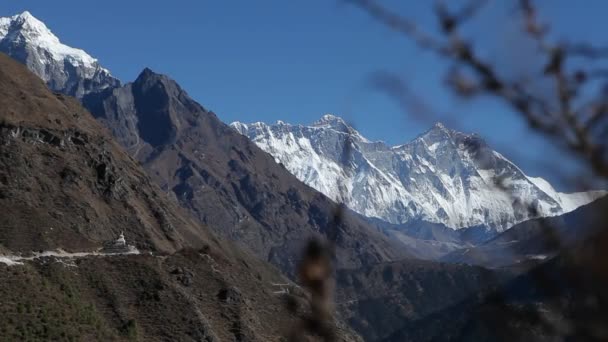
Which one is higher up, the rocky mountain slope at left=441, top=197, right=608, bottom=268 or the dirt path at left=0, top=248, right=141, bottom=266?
the dirt path at left=0, top=248, right=141, bottom=266

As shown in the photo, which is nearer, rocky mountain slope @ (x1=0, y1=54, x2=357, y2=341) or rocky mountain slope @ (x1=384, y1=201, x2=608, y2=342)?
rocky mountain slope @ (x1=384, y1=201, x2=608, y2=342)

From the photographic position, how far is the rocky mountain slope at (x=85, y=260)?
68.9 m

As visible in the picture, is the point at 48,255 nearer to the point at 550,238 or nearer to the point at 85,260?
the point at 85,260

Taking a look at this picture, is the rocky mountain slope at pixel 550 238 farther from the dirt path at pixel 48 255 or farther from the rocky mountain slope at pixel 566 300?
the dirt path at pixel 48 255

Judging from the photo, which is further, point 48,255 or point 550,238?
point 48,255

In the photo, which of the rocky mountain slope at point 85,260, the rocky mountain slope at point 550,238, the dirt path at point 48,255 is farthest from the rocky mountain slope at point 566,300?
the dirt path at point 48,255

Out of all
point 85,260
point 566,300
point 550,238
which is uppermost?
point 85,260

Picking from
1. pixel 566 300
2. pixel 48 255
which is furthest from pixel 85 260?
pixel 566 300

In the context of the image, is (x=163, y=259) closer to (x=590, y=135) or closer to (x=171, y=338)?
(x=171, y=338)

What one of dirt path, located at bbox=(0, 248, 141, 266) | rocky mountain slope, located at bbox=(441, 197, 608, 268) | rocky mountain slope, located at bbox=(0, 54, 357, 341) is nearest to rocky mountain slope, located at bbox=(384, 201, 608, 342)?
rocky mountain slope, located at bbox=(441, 197, 608, 268)

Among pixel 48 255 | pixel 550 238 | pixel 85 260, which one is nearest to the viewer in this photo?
pixel 550 238

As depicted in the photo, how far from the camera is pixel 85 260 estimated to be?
8138 cm

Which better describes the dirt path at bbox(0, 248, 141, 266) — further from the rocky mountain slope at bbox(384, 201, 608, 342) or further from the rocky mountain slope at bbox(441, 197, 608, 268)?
the rocky mountain slope at bbox(384, 201, 608, 342)

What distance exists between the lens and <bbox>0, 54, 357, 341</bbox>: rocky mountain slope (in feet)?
226
